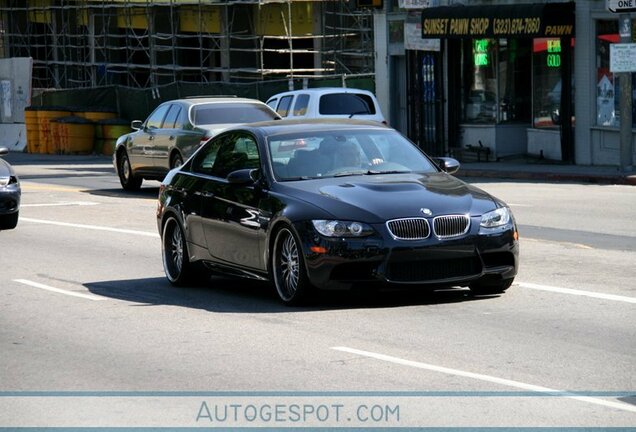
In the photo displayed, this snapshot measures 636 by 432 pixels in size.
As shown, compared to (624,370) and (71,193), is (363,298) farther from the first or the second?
(71,193)

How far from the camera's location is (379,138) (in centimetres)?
1284

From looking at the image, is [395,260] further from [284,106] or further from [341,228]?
[284,106]

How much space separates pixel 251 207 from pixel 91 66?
3970cm

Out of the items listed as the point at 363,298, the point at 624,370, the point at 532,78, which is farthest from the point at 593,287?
the point at 532,78

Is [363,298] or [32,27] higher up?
[32,27]

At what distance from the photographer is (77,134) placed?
145 ft

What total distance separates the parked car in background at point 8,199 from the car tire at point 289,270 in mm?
8483

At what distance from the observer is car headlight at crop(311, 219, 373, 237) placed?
440 inches

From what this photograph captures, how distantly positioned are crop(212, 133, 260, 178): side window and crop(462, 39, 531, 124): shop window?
66.6ft

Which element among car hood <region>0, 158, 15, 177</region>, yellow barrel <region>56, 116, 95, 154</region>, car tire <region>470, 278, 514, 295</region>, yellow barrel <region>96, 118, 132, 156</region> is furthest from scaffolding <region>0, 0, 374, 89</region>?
car tire <region>470, 278, 514, 295</region>

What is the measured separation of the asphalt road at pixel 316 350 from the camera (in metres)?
7.86

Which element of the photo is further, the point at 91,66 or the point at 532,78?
the point at 91,66

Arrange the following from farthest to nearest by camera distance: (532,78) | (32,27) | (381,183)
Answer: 1. (32,27)
2. (532,78)
3. (381,183)

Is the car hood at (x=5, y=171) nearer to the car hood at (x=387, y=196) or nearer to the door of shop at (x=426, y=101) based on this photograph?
the car hood at (x=387, y=196)
